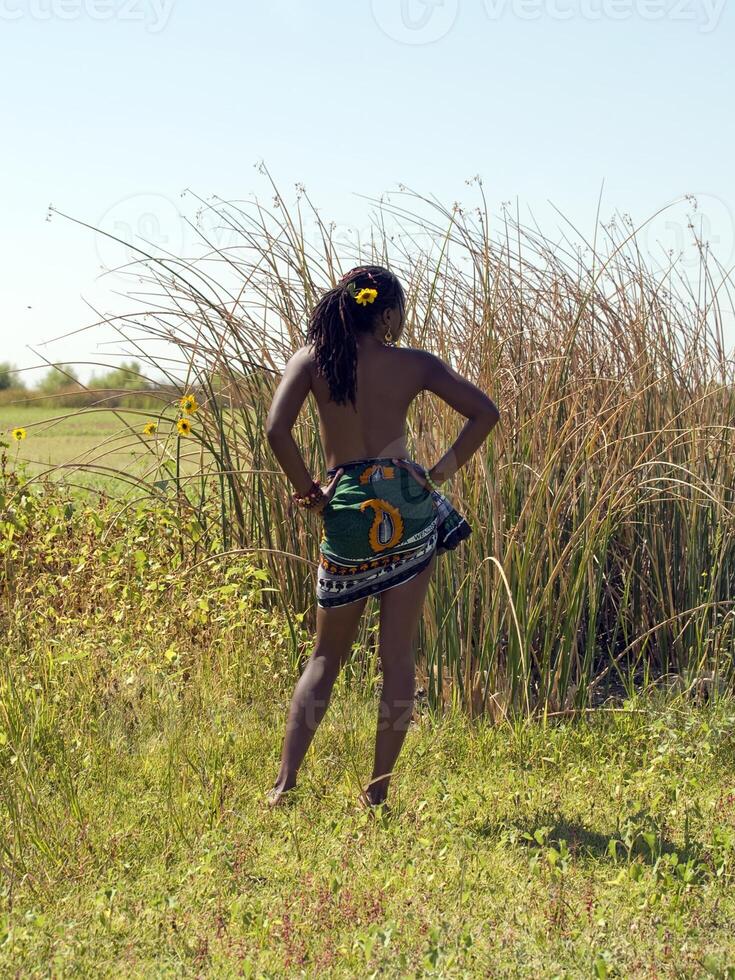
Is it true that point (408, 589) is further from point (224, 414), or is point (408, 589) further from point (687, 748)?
point (224, 414)

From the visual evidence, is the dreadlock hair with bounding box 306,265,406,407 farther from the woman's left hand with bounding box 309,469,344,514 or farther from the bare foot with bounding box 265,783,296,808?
the bare foot with bounding box 265,783,296,808

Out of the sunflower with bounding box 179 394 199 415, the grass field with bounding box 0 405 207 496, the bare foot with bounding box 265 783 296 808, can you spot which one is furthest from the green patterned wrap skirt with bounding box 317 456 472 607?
the grass field with bounding box 0 405 207 496

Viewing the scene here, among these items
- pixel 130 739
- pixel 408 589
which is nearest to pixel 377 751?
pixel 408 589

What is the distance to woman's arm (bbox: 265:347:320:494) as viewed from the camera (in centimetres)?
347

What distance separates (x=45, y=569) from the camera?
6227 millimetres

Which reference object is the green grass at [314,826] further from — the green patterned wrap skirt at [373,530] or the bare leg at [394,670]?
the green patterned wrap skirt at [373,530]

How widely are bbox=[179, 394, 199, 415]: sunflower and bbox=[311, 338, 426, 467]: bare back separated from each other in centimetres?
150

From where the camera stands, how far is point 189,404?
193 inches

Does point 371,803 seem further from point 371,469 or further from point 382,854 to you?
point 371,469

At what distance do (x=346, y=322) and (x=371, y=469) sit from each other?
46 centimetres

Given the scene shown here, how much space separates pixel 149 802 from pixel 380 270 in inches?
71.3

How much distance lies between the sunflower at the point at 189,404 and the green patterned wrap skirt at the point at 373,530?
151 cm

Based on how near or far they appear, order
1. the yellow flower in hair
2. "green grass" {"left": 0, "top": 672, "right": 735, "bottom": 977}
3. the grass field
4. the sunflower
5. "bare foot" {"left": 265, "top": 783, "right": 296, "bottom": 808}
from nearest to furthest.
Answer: "green grass" {"left": 0, "top": 672, "right": 735, "bottom": 977} < the yellow flower in hair < "bare foot" {"left": 265, "top": 783, "right": 296, "bottom": 808} < the sunflower < the grass field

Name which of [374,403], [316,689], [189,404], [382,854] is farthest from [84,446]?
[382,854]
